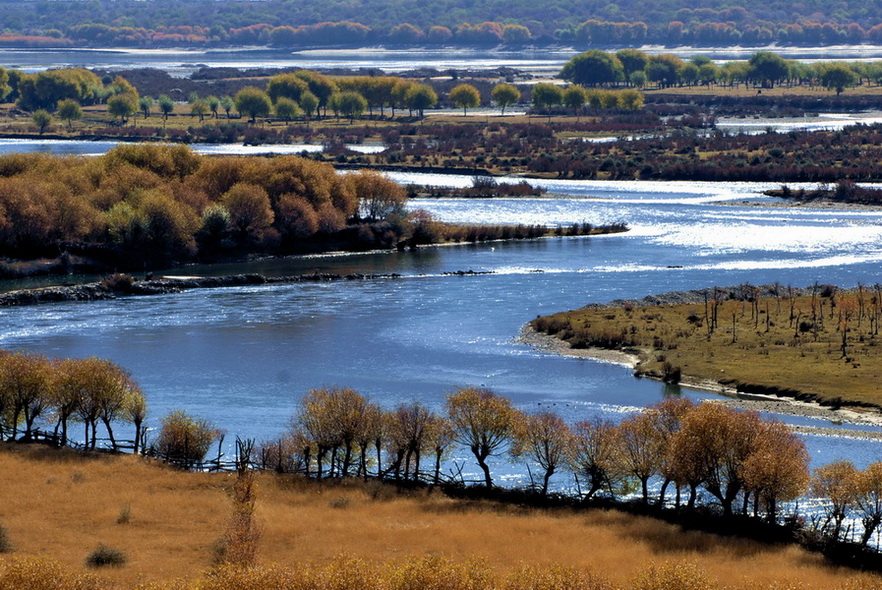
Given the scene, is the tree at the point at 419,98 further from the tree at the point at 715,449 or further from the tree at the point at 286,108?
the tree at the point at 715,449

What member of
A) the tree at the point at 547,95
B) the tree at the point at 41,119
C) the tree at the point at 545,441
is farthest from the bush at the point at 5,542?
the tree at the point at 547,95

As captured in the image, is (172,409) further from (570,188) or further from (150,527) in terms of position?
(570,188)

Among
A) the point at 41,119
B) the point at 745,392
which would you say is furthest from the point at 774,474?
the point at 41,119

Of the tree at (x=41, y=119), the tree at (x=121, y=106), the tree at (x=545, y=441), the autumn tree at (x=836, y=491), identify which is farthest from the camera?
the tree at (x=121, y=106)

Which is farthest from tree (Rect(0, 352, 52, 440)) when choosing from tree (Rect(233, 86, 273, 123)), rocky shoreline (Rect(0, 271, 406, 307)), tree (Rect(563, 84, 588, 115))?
tree (Rect(563, 84, 588, 115))

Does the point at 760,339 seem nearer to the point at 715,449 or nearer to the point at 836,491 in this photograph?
the point at 715,449

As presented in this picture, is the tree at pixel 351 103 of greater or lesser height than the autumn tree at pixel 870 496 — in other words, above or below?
above
